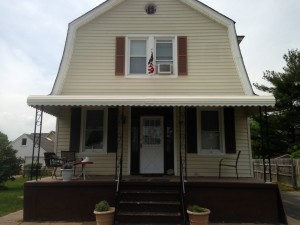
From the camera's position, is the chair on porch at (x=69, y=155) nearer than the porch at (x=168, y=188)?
No

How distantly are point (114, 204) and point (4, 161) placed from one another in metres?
12.6

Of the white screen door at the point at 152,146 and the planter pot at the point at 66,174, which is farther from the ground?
the white screen door at the point at 152,146

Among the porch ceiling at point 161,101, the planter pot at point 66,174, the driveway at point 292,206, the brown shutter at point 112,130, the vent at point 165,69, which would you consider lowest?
the driveway at point 292,206

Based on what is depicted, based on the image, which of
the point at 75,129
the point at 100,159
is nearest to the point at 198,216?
the point at 100,159

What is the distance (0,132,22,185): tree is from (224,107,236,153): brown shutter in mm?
13449

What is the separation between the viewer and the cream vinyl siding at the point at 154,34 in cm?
997

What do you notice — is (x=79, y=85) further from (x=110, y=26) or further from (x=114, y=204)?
(x=114, y=204)

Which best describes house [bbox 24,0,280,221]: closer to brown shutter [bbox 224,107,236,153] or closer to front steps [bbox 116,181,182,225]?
brown shutter [bbox 224,107,236,153]

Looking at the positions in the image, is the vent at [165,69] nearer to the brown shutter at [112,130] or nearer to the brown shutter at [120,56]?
the brown shutter at [120,56]

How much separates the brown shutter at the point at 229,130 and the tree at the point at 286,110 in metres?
14.9

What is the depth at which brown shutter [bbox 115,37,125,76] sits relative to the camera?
398 inches

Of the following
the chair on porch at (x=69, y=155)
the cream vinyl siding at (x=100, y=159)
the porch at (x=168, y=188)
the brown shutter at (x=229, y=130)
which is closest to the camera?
the porch at (x=168, y=188)

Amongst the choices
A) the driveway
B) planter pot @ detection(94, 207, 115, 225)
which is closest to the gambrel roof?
planter pot @ detection(94, 207, 115, 225)

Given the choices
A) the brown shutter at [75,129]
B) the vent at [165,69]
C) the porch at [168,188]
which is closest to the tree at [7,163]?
the brown shutter at [75,129]
